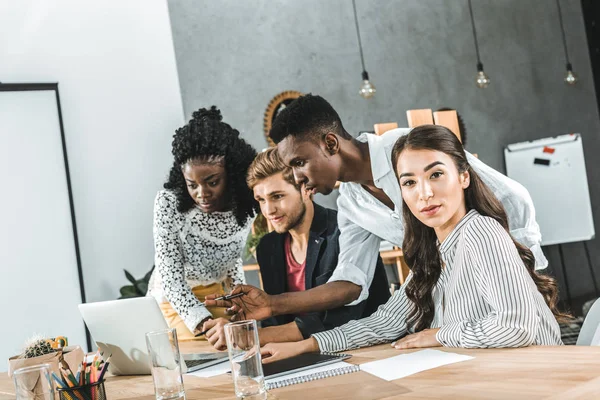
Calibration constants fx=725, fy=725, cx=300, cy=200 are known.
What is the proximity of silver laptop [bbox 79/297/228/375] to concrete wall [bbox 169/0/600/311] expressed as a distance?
3912mm

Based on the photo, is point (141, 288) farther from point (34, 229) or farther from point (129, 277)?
point (34, 229)

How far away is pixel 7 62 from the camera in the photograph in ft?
13.3

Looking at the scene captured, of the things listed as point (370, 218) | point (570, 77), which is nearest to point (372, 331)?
point (370, 218)

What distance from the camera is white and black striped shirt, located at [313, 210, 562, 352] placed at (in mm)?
1582

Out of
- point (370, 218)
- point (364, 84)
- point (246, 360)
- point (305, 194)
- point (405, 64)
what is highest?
point (405, 64)

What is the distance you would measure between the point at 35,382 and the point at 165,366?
253mm

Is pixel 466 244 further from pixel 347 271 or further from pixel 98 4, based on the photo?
pixel 98 4

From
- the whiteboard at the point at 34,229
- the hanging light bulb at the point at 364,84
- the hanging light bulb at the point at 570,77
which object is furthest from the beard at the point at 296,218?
the hanging light bulb at the point at 570,77

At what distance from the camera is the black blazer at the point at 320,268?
8.09 feet

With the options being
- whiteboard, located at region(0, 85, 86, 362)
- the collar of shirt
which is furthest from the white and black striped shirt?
whiteboard, located at region(0, 85, 86, 362)

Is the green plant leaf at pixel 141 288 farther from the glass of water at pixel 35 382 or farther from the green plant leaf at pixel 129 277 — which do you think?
the glass of water at pixel 35 382

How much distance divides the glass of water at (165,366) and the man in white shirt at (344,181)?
2.72 feet

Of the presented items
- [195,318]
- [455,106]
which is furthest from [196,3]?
[195,318]

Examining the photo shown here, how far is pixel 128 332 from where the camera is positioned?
77.8 inches
